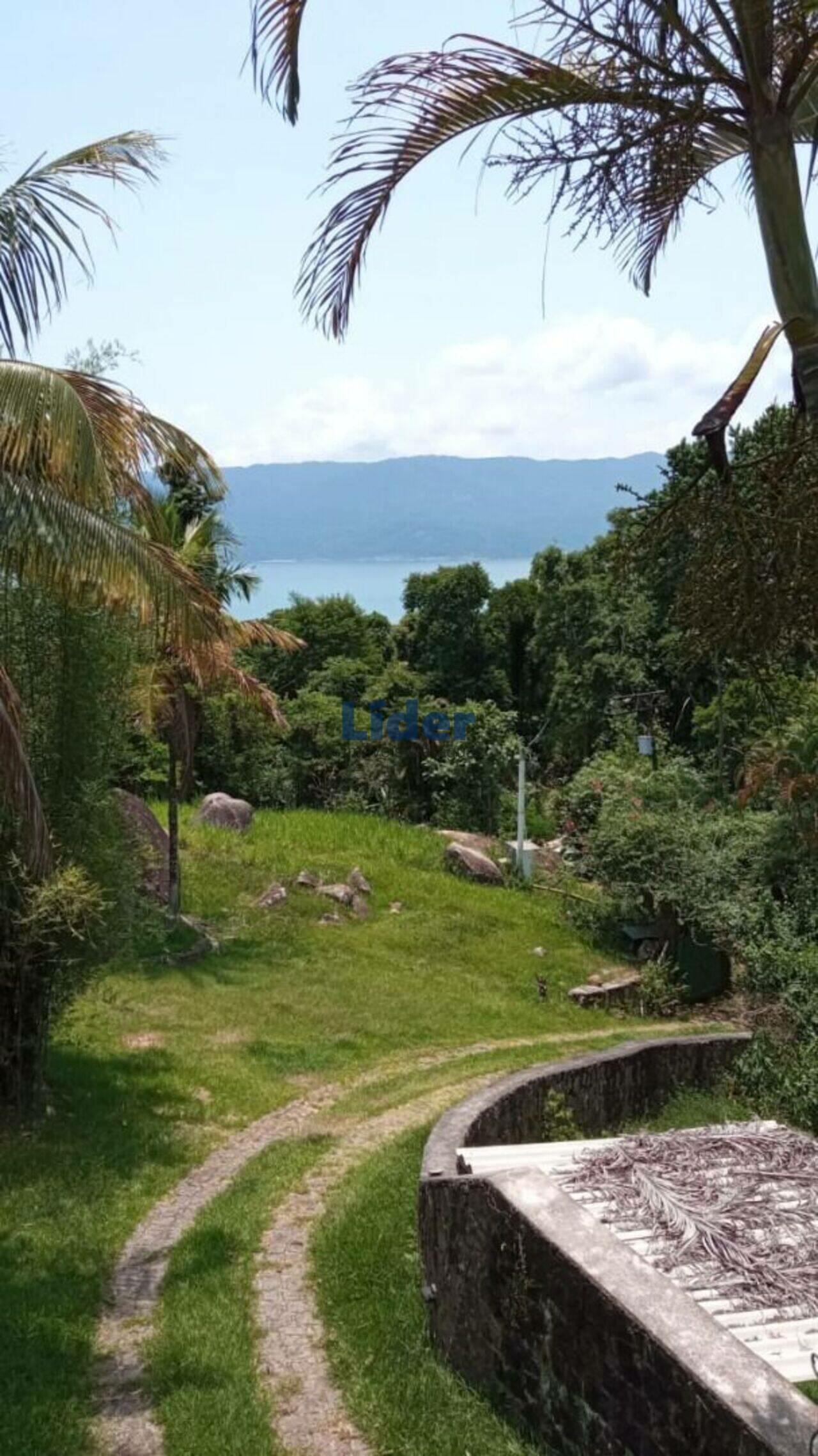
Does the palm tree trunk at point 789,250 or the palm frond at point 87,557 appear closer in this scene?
the palm tree trunk at point 789,250

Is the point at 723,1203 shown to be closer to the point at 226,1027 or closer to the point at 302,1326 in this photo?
the point at 302,1326

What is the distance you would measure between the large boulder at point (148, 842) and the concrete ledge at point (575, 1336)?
4.73 meters

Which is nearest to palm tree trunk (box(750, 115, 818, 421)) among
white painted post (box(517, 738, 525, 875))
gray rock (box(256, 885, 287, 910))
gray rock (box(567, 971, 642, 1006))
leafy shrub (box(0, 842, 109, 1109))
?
leafy shrub (box(0, 842, 109, 1109))

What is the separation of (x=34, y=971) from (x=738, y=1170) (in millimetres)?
5746

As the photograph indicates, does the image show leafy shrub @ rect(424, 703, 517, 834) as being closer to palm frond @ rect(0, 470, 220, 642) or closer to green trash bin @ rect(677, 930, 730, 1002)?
green trash bin @ rect(677, 930, 730, 1002)

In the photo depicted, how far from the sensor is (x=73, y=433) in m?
7.43

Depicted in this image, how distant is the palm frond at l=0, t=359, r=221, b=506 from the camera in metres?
7.45

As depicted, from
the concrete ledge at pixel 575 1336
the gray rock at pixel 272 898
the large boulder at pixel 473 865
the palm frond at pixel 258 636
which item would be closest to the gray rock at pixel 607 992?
the gray rock at pixel 272 898

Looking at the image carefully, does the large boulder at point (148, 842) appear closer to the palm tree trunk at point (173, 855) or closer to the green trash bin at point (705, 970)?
the palm tree trunk at point (173, 855)

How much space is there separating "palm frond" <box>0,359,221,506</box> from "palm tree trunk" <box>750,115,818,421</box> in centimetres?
504

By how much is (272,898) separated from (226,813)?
211 inches

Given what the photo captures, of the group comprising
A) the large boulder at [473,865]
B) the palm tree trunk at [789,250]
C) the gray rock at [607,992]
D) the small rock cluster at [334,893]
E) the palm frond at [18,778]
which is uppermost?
the palm tree trunk at [789,250]

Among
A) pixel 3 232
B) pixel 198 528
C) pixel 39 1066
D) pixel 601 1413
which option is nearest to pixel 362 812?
pixel 198 528

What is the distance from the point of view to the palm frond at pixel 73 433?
7453 millimetres
